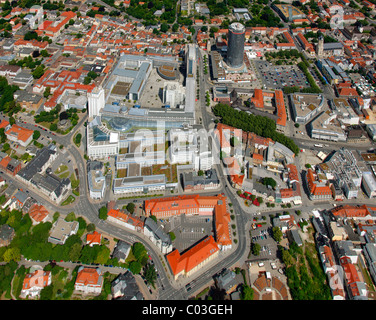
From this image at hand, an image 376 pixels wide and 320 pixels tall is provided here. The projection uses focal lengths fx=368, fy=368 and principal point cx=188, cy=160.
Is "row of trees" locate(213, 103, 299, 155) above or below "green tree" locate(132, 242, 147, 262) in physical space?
above

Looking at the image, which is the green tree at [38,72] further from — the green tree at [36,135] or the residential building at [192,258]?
the residential building at [192,258]

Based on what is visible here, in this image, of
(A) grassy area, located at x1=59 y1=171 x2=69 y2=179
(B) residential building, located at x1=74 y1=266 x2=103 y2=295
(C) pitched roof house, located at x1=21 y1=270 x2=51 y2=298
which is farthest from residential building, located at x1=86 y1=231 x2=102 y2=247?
(A) grassy area, located at x1=59 y1=171 x2=69 y2=179

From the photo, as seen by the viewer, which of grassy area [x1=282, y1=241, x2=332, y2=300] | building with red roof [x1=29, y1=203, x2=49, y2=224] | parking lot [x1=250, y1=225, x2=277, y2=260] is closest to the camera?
grassy area [x1=282, y1=241, x2=332, y2=300]

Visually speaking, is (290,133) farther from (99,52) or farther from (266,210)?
(99,52)

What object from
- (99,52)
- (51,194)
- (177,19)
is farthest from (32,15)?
(51,194)

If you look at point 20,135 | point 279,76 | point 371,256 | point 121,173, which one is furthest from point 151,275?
point 279,76

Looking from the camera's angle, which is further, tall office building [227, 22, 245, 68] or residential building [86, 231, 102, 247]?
tall office building [227, 22, 245, 68]

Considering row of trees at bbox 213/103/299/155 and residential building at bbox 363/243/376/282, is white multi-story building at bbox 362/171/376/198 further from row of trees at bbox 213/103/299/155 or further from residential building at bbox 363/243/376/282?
row of trees at bbox 213/103/299/155

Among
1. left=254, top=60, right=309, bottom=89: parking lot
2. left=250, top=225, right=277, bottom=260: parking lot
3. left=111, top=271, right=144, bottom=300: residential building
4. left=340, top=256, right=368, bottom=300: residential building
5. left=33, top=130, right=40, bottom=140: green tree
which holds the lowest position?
left=250, top=225, right=277, bottom=260: parking lot
